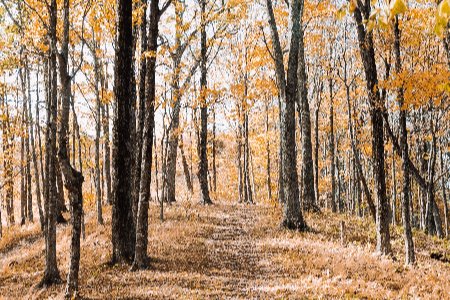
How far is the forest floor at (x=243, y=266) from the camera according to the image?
8.86m

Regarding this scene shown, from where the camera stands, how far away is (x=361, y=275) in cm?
1011

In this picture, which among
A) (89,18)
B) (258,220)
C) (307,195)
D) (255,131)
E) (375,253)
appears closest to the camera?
(375,253)

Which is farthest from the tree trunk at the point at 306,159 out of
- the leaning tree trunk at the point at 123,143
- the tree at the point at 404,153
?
the leaning tree trunk at the point at 123,143

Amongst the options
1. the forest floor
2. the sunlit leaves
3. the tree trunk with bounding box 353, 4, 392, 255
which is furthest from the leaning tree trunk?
the sunlit leaves

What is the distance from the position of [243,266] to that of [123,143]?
4.51 metres

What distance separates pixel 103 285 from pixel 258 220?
9.92 m

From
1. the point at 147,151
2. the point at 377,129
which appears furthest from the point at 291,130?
the point at 147,151

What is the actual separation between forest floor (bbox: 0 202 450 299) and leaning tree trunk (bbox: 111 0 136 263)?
0.74 meters

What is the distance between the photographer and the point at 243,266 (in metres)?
11.2

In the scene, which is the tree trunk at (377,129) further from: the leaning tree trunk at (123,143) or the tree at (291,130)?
the leaning tree trunk at (123,143)

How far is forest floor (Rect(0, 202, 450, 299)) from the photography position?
8.86 meters

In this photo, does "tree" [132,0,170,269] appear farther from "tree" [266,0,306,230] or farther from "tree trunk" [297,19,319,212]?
"tree trunk" [297,19,319,212]

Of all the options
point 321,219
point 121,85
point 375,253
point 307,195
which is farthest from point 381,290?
point 307,195

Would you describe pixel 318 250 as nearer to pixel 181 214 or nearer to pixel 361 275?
pixel 361 275
